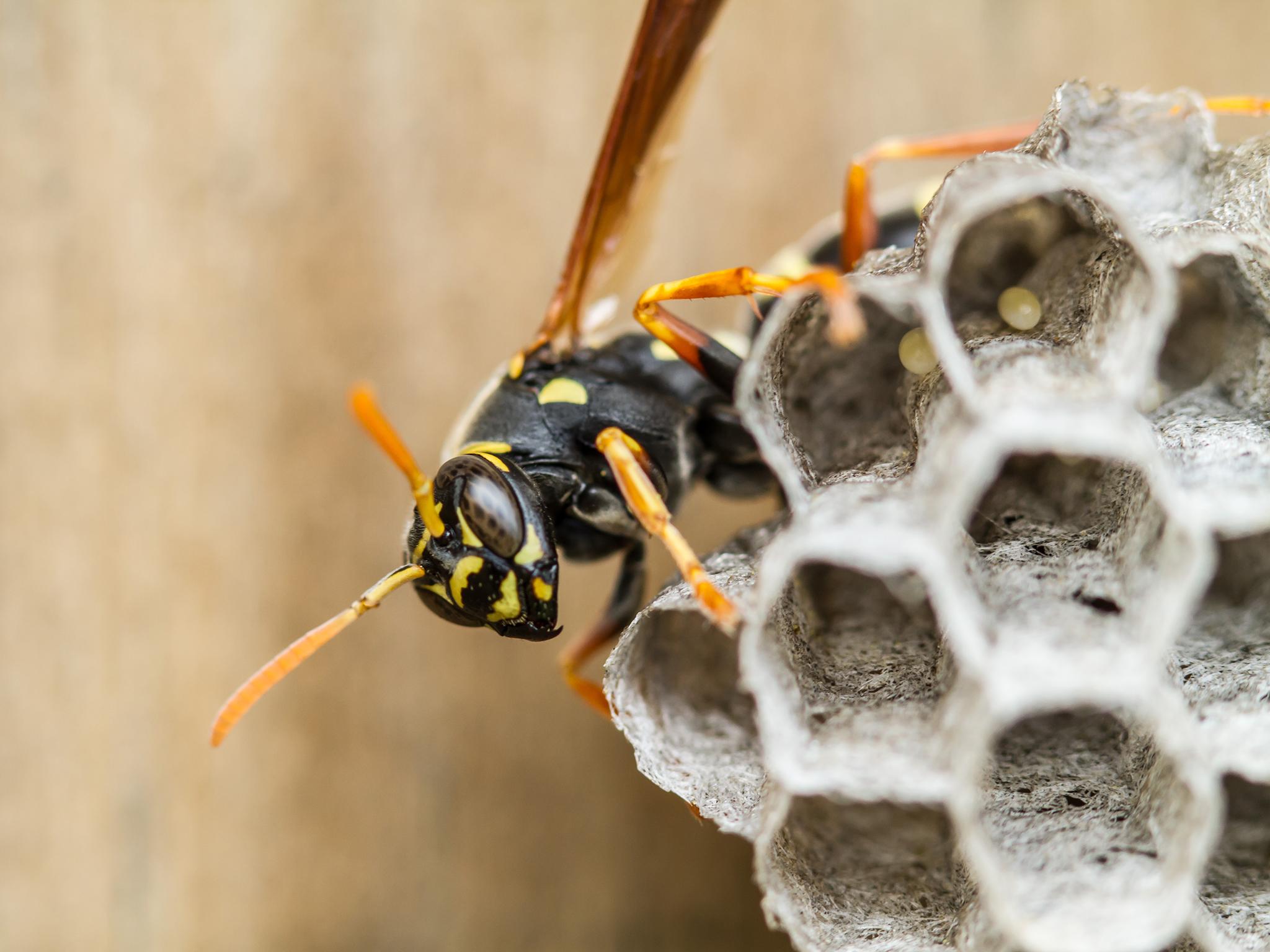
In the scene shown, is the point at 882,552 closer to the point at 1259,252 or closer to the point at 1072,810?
the point at 1072,810

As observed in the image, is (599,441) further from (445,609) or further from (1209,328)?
(1209,328)

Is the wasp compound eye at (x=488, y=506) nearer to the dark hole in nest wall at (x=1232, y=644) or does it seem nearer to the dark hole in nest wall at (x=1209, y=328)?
the dark hole in nest wall at (x=1232, y=644)

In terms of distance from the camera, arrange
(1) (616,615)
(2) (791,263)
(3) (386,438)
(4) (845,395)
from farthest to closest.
Answer: (2) (791,263), (1) (616,615), (4) (845,395), (3) (386,438)

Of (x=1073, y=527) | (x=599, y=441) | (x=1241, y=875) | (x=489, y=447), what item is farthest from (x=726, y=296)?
(x=1241, y=875)

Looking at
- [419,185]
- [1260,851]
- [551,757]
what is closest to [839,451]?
[1260,851]

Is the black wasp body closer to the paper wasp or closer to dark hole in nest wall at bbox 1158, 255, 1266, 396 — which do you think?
the paper wasp

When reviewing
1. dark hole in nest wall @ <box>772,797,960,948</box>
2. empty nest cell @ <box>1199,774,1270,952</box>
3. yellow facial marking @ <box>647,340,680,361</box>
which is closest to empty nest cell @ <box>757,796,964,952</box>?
dark hole in nest wall @ <box>772,797,960,948</box>
